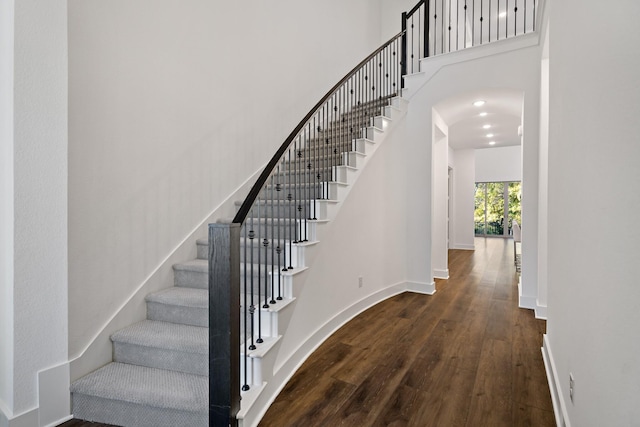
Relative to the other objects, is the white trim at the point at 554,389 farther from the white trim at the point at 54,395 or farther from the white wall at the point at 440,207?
the white wall at the point at 440,207

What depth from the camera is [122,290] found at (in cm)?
242

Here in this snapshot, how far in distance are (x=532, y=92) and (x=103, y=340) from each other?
202 inches

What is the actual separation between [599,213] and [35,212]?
2781mm

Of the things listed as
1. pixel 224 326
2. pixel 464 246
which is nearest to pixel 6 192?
pixel 224 326

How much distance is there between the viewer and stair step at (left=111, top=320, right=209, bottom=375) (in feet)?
6.89

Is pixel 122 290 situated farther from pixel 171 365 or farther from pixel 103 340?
pixel 171 365

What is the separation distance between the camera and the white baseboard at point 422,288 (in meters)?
4.62

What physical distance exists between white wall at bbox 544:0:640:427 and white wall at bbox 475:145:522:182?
37.1 feet

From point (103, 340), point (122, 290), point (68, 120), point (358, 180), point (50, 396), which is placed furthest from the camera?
point (358, 180)

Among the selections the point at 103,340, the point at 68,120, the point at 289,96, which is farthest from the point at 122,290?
the point at 289,96

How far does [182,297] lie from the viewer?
2.50 m

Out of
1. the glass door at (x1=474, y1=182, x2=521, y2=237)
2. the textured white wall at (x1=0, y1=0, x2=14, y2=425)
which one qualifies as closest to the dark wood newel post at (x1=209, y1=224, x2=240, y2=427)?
the textured white wall at (x1=0, y1=0, x2=14, y2=425)

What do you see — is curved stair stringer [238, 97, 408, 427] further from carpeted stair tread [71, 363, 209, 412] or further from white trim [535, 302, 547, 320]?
white trim [535, 302, 547, 320]

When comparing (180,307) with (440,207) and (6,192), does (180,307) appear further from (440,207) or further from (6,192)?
(440,207)
